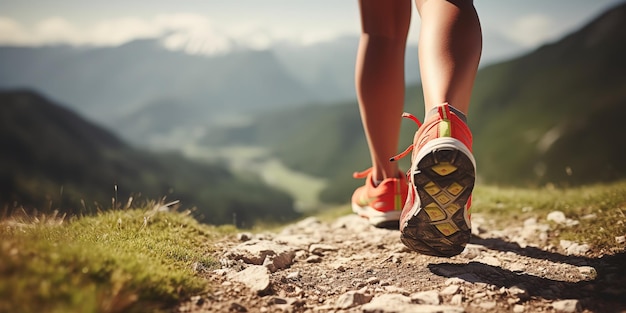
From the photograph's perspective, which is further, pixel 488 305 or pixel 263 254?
pixel 263 254

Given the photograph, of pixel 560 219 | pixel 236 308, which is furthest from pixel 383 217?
pixel 560 219

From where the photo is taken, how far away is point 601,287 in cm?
276

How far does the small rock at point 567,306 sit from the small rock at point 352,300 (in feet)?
3.50

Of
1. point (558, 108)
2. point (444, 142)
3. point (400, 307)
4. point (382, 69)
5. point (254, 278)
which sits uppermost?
point (558, 108)

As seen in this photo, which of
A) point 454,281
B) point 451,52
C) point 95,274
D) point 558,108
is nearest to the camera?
point 95,274

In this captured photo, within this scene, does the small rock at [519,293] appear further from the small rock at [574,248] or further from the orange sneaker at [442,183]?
the small rock at [574,248]

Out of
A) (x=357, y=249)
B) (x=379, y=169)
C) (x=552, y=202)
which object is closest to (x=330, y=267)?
(x=357, y=249)

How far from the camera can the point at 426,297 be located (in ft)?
8.47

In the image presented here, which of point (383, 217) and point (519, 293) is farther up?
point (383, 217)

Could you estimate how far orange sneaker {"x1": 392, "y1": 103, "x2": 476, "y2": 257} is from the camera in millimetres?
2529

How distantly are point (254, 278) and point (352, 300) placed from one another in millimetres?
672

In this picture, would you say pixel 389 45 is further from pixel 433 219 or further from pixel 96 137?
A: pixel 96 137

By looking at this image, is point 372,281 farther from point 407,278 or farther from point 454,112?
point 454,112

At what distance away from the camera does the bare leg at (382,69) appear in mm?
3699
